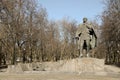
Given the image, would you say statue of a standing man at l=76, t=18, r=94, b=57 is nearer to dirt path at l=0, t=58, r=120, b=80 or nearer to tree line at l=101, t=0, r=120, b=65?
dirt path at l=0, t=58, r=120, b=80

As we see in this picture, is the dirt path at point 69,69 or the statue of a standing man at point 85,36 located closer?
the dirt path at point 69,69

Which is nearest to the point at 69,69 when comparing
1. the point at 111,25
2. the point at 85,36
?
the point at 85,36

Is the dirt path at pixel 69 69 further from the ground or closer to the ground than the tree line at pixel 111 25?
closer to the ground

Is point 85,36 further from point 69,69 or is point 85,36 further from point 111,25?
point 111,25

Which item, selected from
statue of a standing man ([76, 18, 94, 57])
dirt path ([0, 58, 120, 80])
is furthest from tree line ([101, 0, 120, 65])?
dirt path ([0, 58, 120, 80])

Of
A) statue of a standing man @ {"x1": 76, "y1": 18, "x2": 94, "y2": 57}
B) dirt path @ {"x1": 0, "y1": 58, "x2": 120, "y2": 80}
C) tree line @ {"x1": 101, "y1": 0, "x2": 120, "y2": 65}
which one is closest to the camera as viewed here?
dirt path @ {"x1": 0, "y1": 58, "x2": 120, "y2": 80}

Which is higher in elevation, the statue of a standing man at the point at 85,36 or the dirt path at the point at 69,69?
the statue of a standing man at the point at 85,36

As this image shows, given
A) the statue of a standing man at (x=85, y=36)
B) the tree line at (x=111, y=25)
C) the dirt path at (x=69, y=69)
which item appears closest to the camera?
the dirt path at (x=69, y=69)

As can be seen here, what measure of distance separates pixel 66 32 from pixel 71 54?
564cm

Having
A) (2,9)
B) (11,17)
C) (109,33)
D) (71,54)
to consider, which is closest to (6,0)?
(2,9)

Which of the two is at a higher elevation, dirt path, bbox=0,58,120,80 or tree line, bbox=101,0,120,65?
tree line, bbox=101,0,120,65

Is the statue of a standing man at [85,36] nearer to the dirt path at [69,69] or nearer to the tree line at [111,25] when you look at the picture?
the dirt path at [69,69]

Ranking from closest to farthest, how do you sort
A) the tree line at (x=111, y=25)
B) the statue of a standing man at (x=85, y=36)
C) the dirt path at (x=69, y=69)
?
the dirt path at (x=69, y=69), the statue of a standing man at (x=85, y=36), the tree line at (x=111, y=25)

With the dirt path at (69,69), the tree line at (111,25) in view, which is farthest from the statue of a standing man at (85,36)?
the tree line at (111,25)
